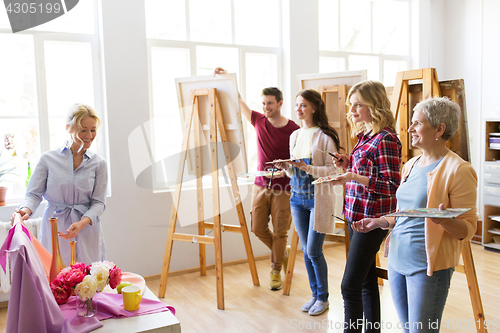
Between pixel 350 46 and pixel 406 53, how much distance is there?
34.9 inches

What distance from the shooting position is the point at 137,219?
3785mm

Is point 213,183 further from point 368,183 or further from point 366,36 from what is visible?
point 366,36

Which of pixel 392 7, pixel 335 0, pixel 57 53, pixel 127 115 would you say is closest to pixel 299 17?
pixel 335 0

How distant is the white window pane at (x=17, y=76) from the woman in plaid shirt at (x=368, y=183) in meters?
2.74

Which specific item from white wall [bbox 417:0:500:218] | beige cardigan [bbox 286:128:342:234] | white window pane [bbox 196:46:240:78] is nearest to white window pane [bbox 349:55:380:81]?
white wall [bbox 417:0:500:218]

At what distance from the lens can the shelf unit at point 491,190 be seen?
14.8ft

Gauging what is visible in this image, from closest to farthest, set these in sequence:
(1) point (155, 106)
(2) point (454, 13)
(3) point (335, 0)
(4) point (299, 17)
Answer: (1) point (155, 106)
(4) point (299, 17)
(3) point (335, 0)
(2) point (454, 13)

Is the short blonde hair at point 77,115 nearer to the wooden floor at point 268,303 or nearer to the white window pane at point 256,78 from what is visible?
the wooden floor at point 268,303

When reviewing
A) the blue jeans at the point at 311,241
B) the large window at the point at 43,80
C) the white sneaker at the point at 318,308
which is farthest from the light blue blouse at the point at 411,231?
the large window at the point at 43,80

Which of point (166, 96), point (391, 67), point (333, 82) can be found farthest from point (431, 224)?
point (391, 67)

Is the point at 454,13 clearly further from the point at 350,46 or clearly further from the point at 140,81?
the point at 140,81

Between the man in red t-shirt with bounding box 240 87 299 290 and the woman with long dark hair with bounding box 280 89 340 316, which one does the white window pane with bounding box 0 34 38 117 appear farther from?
the woman with long dark hair with bounding box 280 89 340 316

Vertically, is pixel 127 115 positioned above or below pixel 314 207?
above

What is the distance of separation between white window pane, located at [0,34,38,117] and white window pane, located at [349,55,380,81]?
11.3 feet
